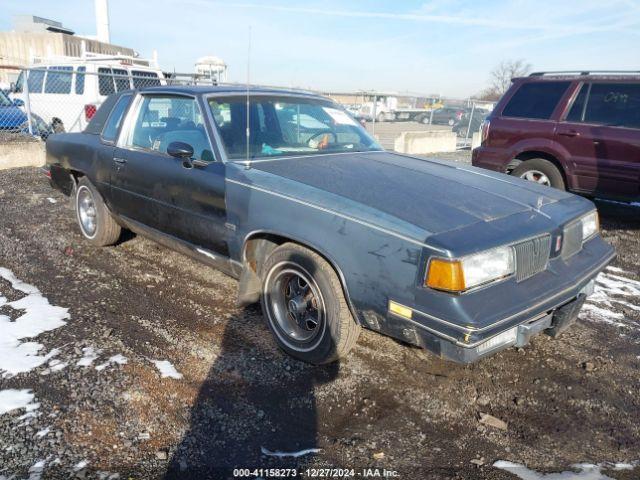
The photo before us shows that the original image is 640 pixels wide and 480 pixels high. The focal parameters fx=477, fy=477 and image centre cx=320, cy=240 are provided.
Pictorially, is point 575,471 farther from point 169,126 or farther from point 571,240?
point 169,126

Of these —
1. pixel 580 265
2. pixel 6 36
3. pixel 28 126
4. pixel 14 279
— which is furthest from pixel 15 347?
pixel 6 36

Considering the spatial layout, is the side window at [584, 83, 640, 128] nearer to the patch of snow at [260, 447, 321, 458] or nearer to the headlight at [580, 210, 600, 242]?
the headlight at [580, 210, 600, 242]

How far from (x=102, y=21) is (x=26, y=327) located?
1336 inches

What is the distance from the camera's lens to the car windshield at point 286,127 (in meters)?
3.52

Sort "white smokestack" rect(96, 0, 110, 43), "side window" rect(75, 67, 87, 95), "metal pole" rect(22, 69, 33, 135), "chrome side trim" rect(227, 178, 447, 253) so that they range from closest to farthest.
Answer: "chrome side trim" rect(227, 178, 447, 253), "metal pole" rect(22, 69, 33, 135), "side window" rect(75, 67, 87, 95), "white smokestack" rect(96, 0, 110, 43)

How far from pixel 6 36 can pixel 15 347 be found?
35.7 m

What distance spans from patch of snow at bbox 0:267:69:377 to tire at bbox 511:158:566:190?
240 inches

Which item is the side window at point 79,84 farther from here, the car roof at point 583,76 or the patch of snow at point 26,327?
the car roof at point 583,76

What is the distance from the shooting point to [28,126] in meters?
11.1

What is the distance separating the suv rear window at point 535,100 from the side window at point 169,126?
512cm

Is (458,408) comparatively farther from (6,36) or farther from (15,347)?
(6,36)

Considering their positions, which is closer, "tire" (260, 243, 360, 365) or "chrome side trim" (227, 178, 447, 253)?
"chrome side trim" (227, 178, 447, 253)

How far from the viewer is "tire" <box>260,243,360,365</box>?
2781mm

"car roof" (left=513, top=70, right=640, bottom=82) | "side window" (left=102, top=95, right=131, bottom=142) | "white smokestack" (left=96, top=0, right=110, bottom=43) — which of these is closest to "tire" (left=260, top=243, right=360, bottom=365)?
"side window" (left=102, top=95, right=131, bottom=142)
